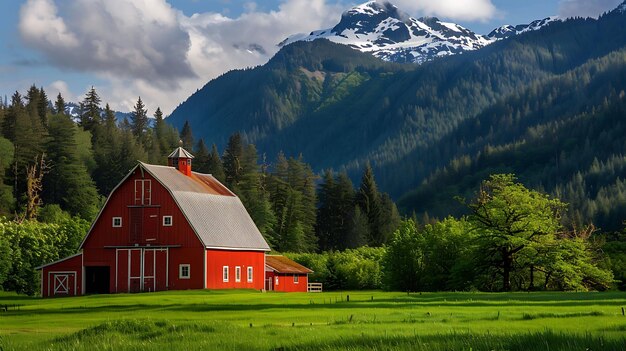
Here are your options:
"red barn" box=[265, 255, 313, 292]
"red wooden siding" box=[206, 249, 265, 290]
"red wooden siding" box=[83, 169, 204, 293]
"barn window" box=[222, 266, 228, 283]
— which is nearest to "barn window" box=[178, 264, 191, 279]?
"red wooden siding" box=[83, 169, 204, 293]

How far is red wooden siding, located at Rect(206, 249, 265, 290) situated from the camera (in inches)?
3386

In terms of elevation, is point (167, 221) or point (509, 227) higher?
point (167, 221)

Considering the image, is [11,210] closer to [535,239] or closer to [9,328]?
[535,239]

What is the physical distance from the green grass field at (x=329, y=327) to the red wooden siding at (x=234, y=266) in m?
25.8

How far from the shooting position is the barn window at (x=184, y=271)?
85.6 m

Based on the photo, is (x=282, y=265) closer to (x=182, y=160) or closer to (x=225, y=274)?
(x=225, y=274)

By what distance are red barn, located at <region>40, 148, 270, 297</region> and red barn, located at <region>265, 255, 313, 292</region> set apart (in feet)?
21.7

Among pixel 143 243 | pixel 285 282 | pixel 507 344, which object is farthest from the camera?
pixel 285 282

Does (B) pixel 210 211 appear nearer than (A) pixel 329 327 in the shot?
No

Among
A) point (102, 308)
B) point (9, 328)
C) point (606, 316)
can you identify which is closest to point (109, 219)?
point (102, 308)

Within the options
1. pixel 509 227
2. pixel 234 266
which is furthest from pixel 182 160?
pixel 509 227

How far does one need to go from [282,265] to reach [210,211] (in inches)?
628

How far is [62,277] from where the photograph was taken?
88.8 metres

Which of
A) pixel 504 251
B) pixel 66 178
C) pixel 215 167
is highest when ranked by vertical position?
pixel 215 167
